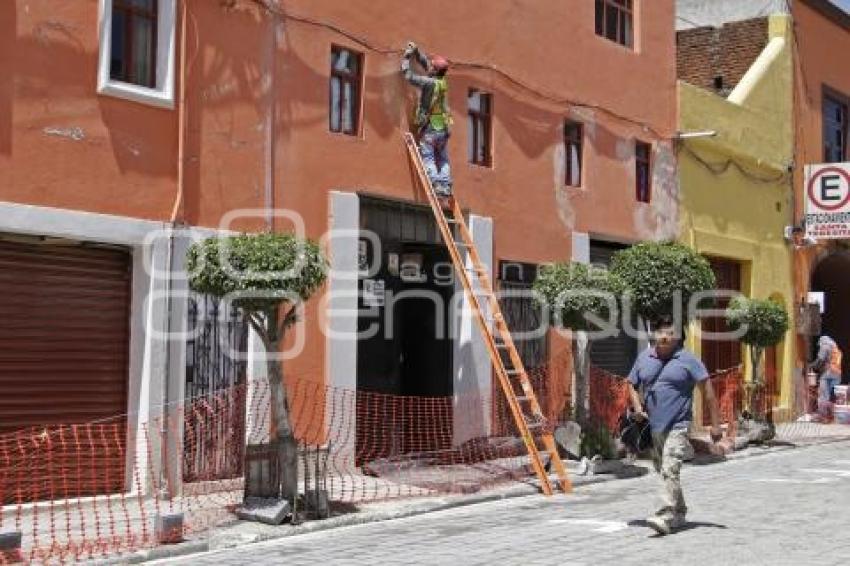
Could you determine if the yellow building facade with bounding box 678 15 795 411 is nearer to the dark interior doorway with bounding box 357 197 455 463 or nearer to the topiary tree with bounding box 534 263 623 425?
the topiary tree with bounding box 534 263 623 425

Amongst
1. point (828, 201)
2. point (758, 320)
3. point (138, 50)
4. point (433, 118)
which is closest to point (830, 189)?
point (828, 201)

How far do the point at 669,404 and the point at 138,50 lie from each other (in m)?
6.44

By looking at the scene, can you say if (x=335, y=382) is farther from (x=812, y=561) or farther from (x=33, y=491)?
(x=812, y=561)

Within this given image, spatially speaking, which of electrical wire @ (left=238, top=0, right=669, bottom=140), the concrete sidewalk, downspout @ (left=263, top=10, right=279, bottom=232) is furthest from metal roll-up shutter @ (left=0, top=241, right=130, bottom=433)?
electrical wire @ (left=238, top=0, right=669, bottom=140)

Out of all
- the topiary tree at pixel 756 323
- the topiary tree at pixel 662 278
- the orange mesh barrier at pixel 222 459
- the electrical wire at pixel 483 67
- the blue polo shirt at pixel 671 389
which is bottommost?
the orange mesh barrier at pixel 222 459

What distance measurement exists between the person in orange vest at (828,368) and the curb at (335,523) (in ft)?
38.2

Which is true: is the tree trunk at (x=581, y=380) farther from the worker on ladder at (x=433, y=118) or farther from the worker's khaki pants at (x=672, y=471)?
the worker's khaki pants at (x=672, y=471)

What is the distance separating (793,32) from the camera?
23938 millimetres

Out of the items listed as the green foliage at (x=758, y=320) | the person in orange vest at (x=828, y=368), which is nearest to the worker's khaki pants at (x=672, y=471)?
the green foliage at (x=758, y=320)

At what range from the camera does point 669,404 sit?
9484mm

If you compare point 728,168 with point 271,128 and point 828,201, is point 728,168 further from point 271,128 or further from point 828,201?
point 271,128

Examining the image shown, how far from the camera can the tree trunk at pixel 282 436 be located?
992cm

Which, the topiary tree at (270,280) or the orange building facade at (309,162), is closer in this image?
the topiary tree at (270,280)

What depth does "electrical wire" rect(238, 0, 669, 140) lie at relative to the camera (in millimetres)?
12430
